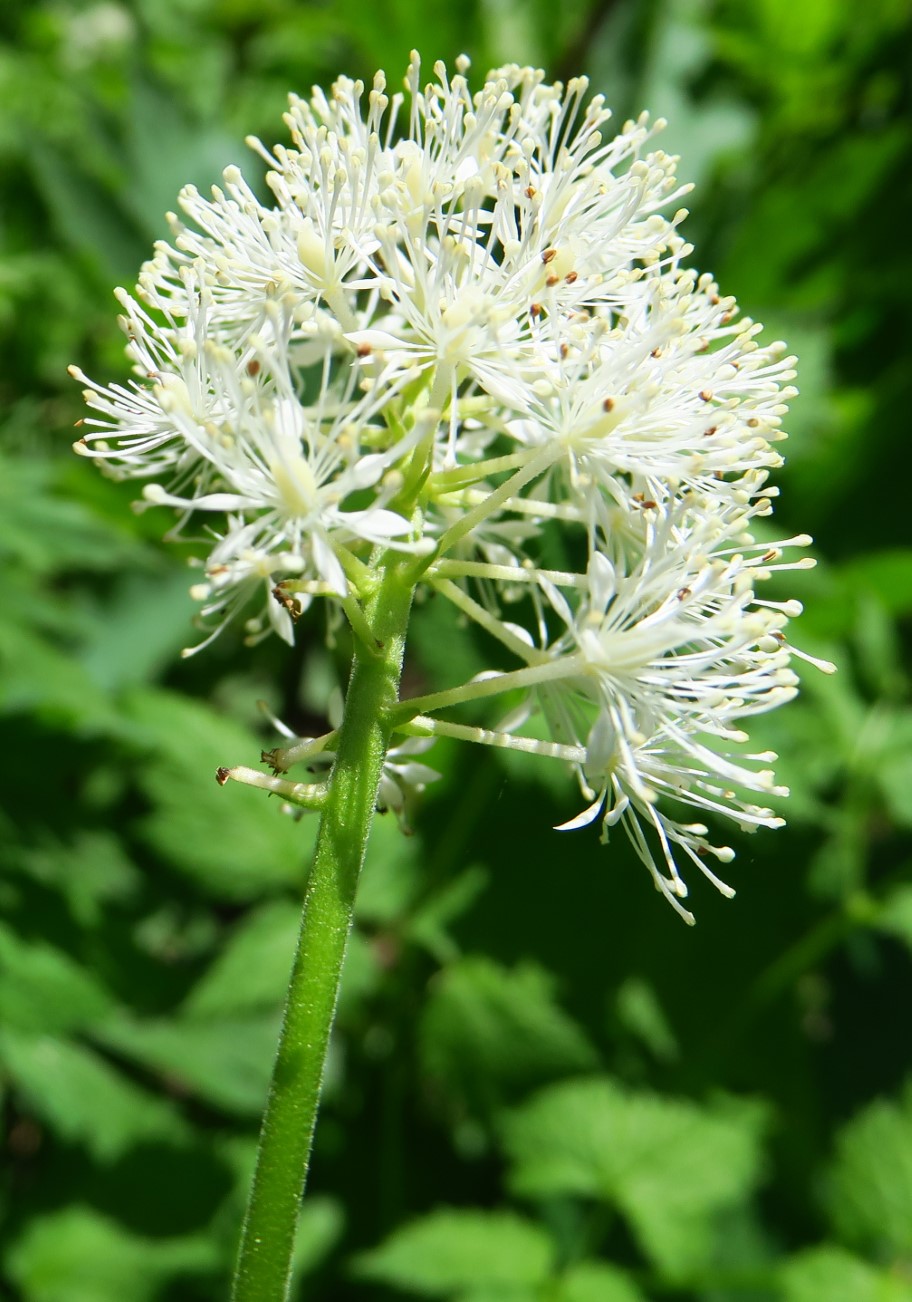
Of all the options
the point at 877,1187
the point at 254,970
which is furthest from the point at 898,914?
the point at 254,970

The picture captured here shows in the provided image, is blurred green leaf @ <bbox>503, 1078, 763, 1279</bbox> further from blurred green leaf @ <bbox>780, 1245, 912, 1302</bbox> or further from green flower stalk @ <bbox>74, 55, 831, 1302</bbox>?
green flower stalk @ <bbox>74, 55, 831, 1302</bbox>

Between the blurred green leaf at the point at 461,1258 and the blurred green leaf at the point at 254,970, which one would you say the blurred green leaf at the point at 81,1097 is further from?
the blurred green leaf at the point at 461,1258

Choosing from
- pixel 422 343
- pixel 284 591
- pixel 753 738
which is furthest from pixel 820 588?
pixel 284 591

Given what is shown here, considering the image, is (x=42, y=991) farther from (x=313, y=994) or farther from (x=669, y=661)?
(x=669, y=661)

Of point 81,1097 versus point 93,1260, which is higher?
point 81,1097

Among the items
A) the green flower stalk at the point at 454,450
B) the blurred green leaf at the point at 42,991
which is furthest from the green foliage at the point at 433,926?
the green flower stalk at the point at 454,450

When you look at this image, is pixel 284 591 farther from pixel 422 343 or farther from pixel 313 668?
pixel 313 668

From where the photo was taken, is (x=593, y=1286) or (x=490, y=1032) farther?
(x=490, y=1032)
